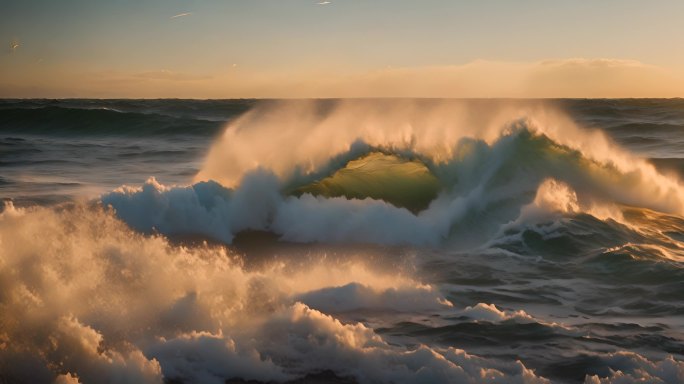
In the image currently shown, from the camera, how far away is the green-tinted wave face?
1458 centimetres

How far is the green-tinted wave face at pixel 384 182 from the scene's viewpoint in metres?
14.6

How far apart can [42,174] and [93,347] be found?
16.6 meters

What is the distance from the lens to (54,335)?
5.97m

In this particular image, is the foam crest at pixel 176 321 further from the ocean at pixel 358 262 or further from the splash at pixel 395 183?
the splash at pixel 395 183

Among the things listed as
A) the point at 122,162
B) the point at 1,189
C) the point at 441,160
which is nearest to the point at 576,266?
the point at 441,160

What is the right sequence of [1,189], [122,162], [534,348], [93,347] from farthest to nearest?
[122,162]
[1,189]
[534,348]
[93,347]

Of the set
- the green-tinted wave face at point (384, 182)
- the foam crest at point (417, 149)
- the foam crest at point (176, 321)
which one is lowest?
the foam crest at point (176, 321)

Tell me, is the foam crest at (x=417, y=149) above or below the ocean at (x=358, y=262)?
above

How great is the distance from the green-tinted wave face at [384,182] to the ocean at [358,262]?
55mm

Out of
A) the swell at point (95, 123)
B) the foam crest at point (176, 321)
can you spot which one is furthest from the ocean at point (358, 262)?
the swell at point (95, 123)

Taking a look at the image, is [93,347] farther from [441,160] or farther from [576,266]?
[441,160]

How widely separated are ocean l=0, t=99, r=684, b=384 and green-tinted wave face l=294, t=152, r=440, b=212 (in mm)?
55

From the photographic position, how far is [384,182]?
15.8 m

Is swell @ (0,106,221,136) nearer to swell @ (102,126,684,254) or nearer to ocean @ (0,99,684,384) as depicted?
ocean @ (0,99,684,384)
